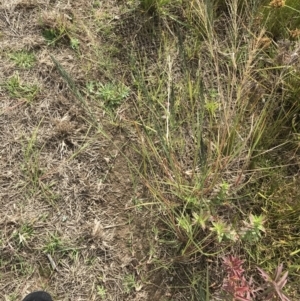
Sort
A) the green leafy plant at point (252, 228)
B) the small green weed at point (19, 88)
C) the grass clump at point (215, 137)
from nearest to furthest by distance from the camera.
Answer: the green leafy plant at point (252, 228) → the grass clump at point (215, 137) → the small green weed at point (19, 88)

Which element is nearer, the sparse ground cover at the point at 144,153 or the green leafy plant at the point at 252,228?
the green leafy plant at the point at 252,228

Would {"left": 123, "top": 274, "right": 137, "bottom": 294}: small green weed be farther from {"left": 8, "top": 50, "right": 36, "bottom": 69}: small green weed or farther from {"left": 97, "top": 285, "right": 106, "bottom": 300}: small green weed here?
{"left": 8, "top": 50, "right": 36, "bottom": 69}: small green weed

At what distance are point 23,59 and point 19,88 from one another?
5.7 inches

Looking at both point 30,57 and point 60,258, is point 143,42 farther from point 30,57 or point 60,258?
point 60,258

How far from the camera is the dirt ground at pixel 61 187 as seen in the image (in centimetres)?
185

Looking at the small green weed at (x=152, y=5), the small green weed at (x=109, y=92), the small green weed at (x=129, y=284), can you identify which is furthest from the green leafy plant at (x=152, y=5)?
the small green weed at (x=129, y=284)

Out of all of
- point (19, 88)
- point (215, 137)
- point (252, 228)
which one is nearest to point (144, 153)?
point (215, 137)

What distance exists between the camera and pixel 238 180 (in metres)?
1.78

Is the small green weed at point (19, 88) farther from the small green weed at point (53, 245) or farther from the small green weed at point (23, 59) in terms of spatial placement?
the small green weed at point (53, 245)

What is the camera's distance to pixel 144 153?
73.7 inches

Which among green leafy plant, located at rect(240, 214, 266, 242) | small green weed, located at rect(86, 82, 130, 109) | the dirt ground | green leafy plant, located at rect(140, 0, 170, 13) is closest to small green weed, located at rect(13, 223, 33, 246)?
the dirt ground

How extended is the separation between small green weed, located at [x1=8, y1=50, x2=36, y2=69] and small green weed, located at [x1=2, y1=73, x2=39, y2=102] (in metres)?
0.06

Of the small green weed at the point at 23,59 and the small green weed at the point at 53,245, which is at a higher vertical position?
the small green weed at the point at 23,59

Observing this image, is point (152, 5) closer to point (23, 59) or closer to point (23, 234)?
point (23, 59)
